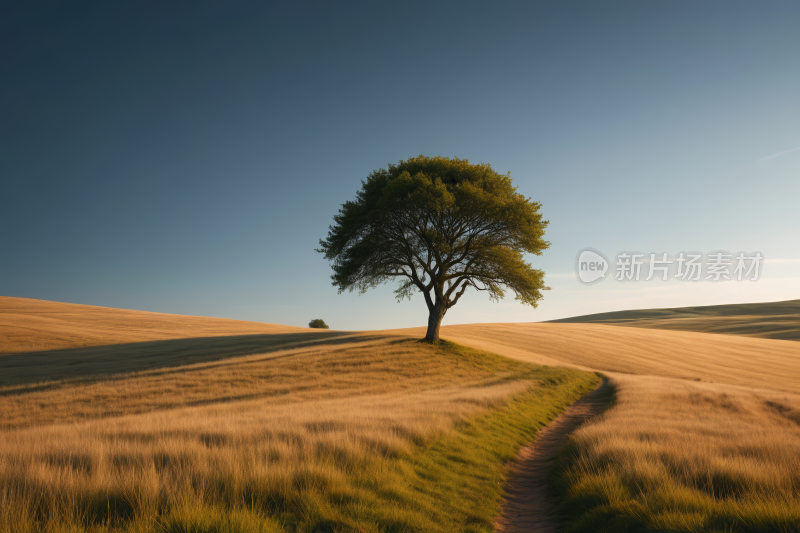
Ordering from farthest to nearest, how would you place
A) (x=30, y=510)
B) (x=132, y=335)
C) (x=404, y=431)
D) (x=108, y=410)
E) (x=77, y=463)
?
(x=132, y=335), (x=108, y=410), (x=404, y=431), (x=77, y=463), (x=30, y=510)

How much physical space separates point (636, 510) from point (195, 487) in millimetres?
6189

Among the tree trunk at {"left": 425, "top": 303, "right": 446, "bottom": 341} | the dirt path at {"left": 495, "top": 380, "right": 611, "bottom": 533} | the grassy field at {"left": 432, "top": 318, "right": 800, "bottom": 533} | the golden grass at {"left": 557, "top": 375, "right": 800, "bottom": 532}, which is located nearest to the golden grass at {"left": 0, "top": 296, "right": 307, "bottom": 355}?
the tree trunk at {"left": 425, "top": 303, "right": 446, "bottom": 341}

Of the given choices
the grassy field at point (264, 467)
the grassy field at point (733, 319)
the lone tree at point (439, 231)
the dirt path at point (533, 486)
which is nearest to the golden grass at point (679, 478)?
the dirt path at point (533, 486)

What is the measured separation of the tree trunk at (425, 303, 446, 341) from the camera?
32750mm

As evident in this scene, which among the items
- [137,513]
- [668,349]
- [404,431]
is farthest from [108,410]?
[668,349]

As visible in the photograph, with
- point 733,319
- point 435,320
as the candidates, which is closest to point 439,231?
point 435,320

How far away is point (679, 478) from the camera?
7.12m

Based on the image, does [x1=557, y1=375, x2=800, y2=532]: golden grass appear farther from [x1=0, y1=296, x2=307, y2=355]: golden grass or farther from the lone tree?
[x1=0, y1=296, x2=307, y2=355]: golden grass

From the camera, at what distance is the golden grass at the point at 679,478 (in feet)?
17.9

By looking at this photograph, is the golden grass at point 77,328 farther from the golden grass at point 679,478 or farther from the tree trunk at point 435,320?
the golden grass at point 679,478

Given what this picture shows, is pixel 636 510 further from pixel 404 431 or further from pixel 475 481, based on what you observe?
pixel 404 431

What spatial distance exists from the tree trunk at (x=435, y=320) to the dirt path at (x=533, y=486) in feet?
55.1

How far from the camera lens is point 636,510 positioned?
235 inches

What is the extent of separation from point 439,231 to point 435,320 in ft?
23.3
